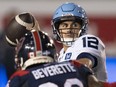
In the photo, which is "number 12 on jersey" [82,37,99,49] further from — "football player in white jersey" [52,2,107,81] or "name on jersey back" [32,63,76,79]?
"name on jersey back" [32,63,76,79]

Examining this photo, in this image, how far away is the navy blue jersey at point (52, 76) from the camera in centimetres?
205

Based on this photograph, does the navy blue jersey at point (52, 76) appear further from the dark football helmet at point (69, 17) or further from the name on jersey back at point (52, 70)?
the dark football helmet at point (69, 17)

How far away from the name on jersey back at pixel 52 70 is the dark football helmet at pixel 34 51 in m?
0.08

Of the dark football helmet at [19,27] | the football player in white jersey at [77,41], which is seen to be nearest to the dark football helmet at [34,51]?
the football player in white jersey at [77,41]

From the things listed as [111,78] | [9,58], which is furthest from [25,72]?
[111,78]

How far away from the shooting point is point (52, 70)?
6.82 ft

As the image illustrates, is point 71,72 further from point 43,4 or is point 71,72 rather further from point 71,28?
point 43,4

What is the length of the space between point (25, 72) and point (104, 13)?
364 centimetres

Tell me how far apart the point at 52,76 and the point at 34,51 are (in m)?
0.17

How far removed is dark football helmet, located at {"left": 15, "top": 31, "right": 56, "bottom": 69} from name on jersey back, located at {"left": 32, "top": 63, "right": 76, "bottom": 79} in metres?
0.08

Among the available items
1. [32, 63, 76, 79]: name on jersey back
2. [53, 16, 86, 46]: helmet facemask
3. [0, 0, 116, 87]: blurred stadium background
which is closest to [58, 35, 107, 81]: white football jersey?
[53, 16, 86, 46]: helmet facemask

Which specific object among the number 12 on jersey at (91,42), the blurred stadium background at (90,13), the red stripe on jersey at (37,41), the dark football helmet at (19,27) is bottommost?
the blurred stadium background at (90,13)

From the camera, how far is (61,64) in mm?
2121

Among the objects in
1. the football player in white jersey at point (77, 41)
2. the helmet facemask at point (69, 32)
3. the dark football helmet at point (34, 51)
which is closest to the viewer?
the dark football helmet at point (34, 51)
